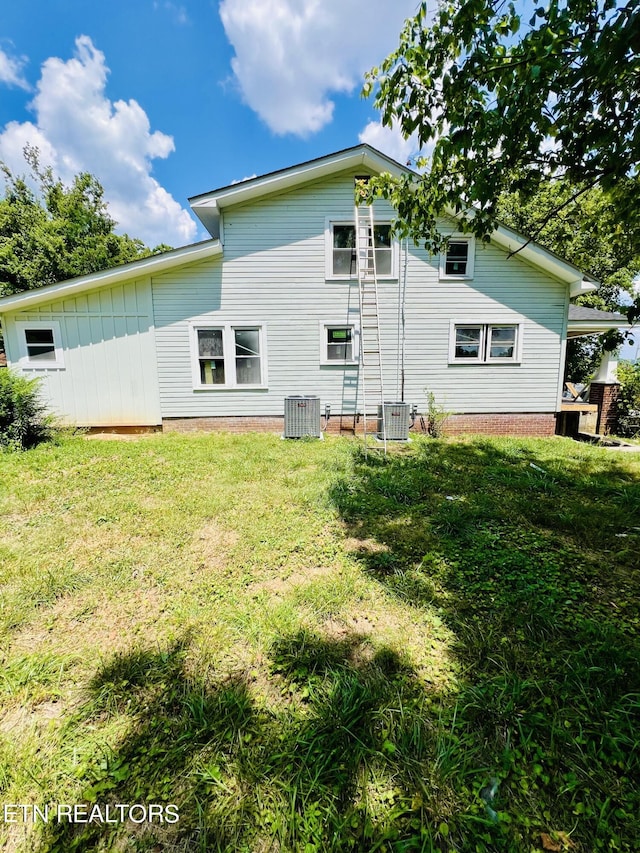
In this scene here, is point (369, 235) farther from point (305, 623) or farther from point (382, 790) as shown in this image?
point (382, 790)

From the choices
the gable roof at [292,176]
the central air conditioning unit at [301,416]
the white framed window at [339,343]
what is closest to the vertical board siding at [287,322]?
the white framed window at [339,343]

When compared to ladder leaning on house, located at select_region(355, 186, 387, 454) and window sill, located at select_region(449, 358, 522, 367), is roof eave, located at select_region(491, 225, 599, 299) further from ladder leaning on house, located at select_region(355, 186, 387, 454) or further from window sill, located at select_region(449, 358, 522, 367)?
ladder leaning on house, located at select_region(355, 186, 387, 454)

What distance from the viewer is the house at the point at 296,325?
8.61 m

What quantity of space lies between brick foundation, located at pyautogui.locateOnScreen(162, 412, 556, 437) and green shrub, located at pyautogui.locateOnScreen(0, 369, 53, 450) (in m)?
2.68

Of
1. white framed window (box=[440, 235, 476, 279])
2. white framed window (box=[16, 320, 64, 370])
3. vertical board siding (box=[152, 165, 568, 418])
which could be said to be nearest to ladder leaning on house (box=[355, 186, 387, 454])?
vertical board siding (box=[152, 165, 568, 418])

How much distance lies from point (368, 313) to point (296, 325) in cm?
182

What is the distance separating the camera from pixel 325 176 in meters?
8.62

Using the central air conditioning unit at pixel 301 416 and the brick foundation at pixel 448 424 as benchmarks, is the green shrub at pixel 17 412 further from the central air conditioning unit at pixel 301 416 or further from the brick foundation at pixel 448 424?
the central air conditioning unit at pixel 301 416

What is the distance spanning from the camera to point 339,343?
9.21 meters

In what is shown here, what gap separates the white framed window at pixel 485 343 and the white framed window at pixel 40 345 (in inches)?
374

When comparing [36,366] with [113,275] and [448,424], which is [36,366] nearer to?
[113,275]

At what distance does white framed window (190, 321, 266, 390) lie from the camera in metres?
9.05

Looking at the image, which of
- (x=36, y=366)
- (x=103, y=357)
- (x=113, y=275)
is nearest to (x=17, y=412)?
(x=36, y=366)

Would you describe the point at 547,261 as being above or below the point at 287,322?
above
